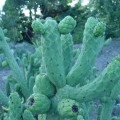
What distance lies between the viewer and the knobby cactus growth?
2.44 meters

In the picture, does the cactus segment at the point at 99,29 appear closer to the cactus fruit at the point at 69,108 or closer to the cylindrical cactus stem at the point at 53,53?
the cylindrical cactus stem at the point at 53,53

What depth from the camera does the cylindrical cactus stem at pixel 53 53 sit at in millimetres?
2428

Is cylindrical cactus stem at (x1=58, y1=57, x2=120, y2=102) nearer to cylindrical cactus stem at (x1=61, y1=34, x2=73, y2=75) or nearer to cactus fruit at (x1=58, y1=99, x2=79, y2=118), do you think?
cactus fruit at (x1=58, y1=99, x2=79, y2=118)

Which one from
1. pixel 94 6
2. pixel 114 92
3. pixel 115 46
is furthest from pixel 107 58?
pixel 114 92

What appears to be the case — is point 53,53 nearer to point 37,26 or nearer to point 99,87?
point 37,26

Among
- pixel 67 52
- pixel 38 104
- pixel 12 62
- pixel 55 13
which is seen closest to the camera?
pixel 38 104


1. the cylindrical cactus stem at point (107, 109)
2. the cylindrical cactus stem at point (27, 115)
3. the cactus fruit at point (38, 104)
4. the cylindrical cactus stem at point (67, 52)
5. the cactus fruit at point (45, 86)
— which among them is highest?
the cylindrical cactus stem at point (67, 52)

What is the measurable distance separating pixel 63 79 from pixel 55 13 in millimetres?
14427

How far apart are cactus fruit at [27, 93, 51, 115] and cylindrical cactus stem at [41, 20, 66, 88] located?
0.48 ft

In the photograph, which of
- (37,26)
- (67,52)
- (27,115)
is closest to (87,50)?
(67,52)

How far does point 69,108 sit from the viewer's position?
101 inches

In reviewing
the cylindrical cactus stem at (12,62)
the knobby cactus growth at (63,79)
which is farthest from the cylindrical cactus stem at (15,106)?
the cylindrical cactus stem at (12,62)

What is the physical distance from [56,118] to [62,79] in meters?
0.35

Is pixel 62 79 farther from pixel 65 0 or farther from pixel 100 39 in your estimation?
pixel 65 0
